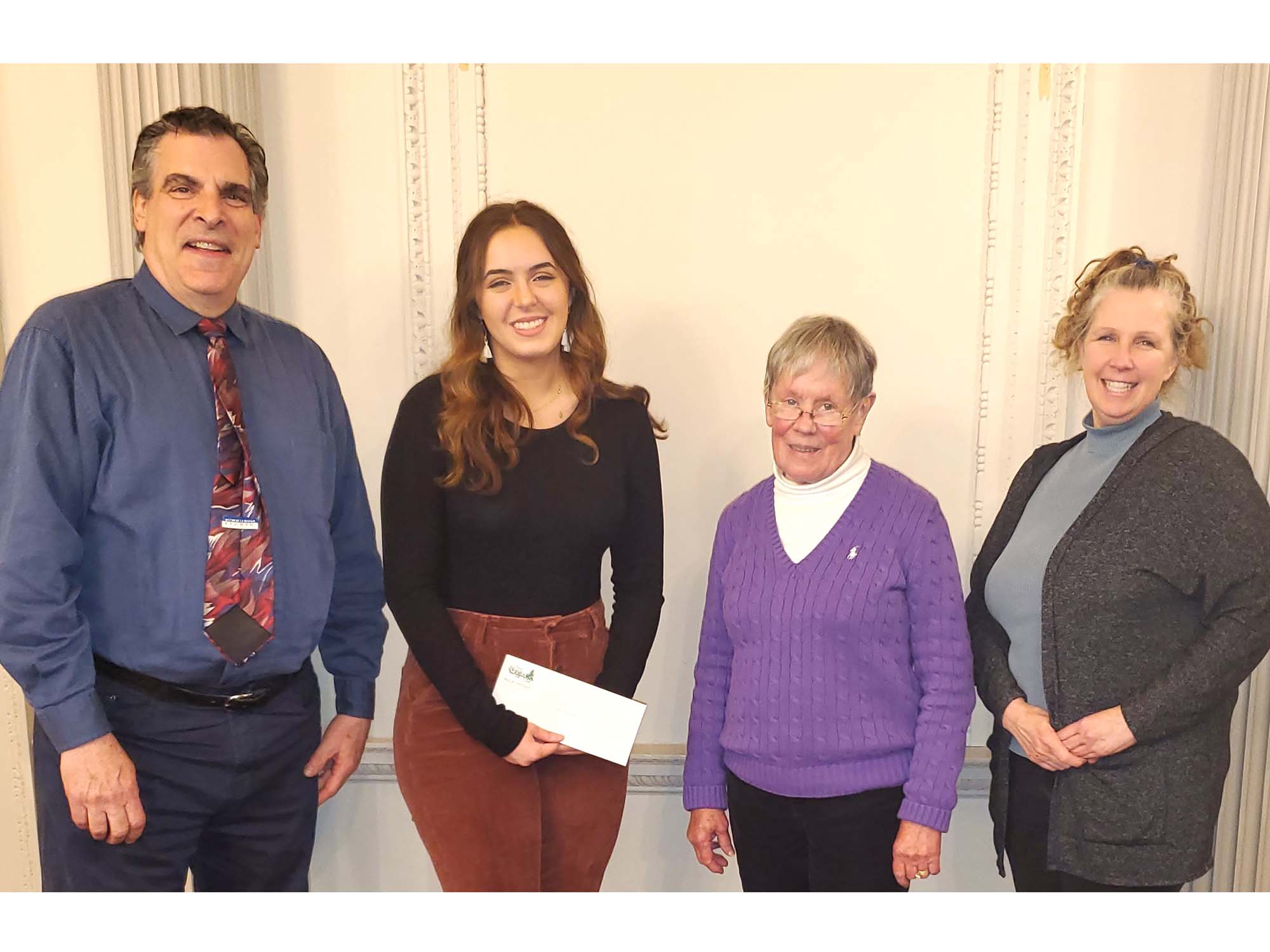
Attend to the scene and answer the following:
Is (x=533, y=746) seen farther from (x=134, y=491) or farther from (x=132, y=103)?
(x=132, y=103)

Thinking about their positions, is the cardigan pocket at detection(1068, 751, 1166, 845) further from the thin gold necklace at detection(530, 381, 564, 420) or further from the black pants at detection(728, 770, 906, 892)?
the thin gold necklace at detection(530, 381, 564, 420)

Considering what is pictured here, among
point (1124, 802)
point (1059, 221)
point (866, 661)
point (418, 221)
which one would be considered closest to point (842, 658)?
point (866, 661)

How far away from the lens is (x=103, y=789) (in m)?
1.47

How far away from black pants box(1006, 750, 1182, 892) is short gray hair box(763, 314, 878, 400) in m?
0.78

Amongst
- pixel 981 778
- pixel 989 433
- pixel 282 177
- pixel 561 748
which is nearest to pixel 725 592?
pixel 561 748

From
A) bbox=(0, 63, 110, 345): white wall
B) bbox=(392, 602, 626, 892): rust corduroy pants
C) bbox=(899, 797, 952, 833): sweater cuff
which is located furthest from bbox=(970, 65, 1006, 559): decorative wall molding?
bbox=(0, 63, 110, 345): white wall

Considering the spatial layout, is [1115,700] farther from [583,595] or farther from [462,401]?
[462,401]

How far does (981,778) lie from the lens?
89.2 inches

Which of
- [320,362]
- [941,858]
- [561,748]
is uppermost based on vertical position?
[320,362]

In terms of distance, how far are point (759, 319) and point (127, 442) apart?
1.39 m

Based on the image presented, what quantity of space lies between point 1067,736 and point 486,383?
4.04 ft

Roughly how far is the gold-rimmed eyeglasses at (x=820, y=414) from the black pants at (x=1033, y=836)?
2.39 feet

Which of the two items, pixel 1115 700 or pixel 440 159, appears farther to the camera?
pixel 440 159

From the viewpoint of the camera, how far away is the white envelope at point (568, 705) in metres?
1.65
